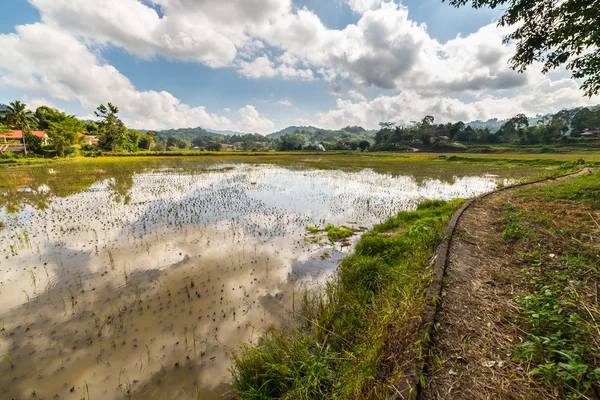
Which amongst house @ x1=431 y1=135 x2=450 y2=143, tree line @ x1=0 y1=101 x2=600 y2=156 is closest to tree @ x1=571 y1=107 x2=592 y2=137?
tree line @ x1=0 y1=101 x2=600 y2=156

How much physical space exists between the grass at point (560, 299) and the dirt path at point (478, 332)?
0.47 ft

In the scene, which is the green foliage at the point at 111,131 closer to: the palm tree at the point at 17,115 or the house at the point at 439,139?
the palm tree at the point at 17,115

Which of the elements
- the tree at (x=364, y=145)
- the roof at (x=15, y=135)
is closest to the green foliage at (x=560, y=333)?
the roof at (x=15, y=135)

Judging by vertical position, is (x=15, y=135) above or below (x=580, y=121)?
below

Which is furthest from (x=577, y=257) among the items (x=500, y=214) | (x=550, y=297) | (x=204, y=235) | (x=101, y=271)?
(x=101, y=271)

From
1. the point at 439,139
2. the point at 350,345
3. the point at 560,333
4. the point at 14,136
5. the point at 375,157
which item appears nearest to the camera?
the point at 560,333

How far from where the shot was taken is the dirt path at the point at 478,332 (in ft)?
7.01

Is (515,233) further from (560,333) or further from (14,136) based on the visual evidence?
(14,136)

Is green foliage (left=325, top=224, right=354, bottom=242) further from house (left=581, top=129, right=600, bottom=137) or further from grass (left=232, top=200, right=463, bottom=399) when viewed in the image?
house (left=581, top=129, right=600, bottom=137)

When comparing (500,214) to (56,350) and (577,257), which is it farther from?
(56,350)

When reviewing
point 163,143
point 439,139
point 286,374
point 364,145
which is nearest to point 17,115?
point 163,143

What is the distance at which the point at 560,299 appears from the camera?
302 cm

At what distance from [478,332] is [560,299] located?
1.24 m

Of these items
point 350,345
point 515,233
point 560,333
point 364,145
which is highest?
point 364,145
